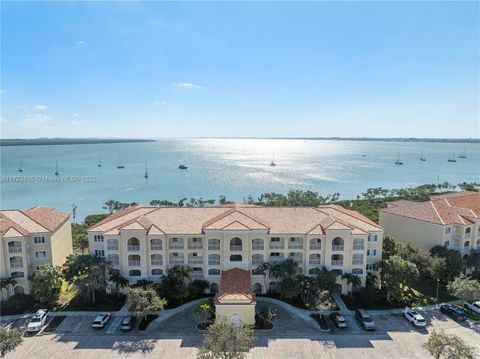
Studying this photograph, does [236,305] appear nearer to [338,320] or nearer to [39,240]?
[338,320]

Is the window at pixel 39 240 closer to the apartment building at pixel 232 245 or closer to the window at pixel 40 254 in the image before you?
the window at pixel 40 254

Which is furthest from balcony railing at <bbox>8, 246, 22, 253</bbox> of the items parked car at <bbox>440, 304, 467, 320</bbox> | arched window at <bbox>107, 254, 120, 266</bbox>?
parked car at <bbox>440, 304, 467, 320</bbox>

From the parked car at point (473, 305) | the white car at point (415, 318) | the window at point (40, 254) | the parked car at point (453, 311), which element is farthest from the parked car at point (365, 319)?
the window at point (40, 254)

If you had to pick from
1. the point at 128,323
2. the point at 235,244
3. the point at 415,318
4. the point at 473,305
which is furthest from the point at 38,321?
the point at 473,305

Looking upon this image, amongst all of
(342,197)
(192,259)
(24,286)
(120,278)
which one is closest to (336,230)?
(192,259)

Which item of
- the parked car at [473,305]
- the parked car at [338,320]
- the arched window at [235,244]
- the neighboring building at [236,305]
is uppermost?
the arched window at [235,244]

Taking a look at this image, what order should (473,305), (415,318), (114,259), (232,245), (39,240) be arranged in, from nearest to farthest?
1. (415,318)
2. (473,305)
3. (232,245)
4. (114,259)
5. (39,240)

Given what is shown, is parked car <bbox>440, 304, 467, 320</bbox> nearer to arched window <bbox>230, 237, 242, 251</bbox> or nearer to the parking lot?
the parking lot
